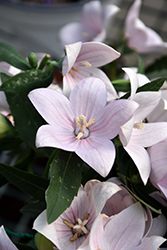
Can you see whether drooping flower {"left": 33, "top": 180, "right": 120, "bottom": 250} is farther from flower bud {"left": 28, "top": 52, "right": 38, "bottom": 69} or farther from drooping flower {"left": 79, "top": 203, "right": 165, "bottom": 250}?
flower bud {"left": 28, "top": 52, "right": 38, "bottom": 69}

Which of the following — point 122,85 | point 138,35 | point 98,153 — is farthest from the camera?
point 138,35

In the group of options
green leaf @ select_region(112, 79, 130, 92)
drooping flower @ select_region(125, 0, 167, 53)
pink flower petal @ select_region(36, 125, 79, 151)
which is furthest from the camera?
drooping flower @ select_region(125, 0, 167, 53)

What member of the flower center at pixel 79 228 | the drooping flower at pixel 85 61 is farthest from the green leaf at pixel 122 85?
the flower center at pixel 79 228

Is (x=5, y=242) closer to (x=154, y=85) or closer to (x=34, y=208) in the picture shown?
(x=34, y=208)

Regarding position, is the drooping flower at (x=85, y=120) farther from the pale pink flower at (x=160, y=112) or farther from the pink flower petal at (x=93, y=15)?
the pink flower petal at (x=93, y=15)

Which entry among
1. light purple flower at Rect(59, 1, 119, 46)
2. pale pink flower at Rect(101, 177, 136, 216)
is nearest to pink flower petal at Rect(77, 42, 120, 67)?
pale pink flower at Rect(101, 177, 136, 216)

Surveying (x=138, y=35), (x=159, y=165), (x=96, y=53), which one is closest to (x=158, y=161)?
(x=159, y=165)

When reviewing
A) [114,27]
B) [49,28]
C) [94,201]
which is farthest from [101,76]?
[114,27]
